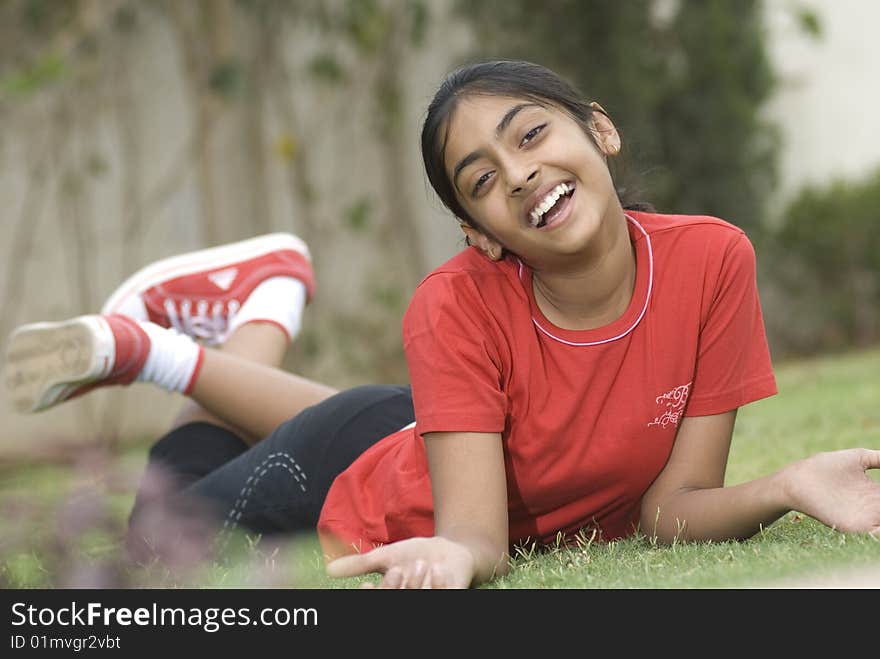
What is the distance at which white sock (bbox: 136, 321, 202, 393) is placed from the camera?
9.00ft

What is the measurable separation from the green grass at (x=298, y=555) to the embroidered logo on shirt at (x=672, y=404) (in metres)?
0.20

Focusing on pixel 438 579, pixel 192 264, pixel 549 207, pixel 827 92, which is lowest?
pixel 438 579

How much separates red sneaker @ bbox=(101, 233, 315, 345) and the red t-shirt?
1182 mm

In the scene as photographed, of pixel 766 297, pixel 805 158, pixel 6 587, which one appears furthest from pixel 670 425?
pixel 805 158

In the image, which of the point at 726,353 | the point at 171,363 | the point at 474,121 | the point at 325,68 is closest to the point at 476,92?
the point at 474,121

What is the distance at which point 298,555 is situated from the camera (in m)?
2.12

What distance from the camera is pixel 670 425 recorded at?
200cm

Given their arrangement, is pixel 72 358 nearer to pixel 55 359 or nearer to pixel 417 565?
pixel 55 359

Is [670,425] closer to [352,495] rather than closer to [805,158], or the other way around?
[352,495]

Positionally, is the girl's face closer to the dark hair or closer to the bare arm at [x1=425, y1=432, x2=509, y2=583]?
the dark hair

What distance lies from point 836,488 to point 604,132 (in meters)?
Answer: 0.70

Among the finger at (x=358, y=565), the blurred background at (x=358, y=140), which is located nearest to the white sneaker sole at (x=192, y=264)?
→ the finger at (x=358, y=565)

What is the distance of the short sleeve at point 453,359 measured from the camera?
6.05ft
